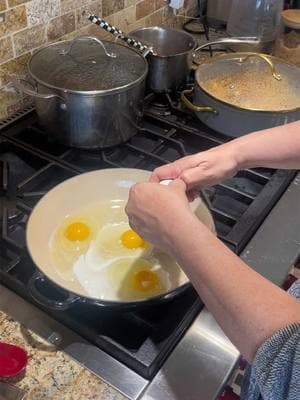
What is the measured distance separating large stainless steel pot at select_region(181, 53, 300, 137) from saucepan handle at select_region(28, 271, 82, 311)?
601mm

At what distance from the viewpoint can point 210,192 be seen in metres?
1.01


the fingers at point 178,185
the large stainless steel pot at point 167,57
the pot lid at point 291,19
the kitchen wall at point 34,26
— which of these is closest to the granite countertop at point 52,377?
the fingers at point 178,185

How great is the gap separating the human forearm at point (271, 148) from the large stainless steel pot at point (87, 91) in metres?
0.28

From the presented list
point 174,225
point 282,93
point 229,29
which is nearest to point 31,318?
point 174,225

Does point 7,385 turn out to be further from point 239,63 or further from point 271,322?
point 239,63

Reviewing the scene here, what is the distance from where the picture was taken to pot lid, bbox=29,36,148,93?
1.01 meters

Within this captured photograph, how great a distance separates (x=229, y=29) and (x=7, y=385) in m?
1.32

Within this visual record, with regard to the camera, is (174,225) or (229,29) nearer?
(174,225)

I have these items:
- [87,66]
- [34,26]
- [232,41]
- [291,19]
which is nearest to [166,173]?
[87,66]

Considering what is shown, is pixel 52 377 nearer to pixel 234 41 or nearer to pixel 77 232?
pixel 77 232

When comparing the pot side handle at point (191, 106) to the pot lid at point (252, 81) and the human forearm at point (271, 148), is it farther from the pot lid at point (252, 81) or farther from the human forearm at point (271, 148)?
the human forearm at point (271, 148)

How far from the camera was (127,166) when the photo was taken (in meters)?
1.07

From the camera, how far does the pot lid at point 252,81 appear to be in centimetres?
115

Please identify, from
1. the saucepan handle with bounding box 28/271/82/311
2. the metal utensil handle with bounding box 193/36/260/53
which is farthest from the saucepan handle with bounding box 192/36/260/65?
the saucepan handle with bounding box 28/271/82/311
